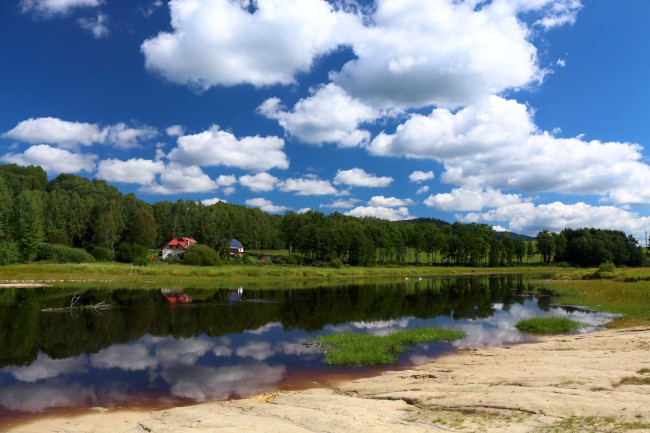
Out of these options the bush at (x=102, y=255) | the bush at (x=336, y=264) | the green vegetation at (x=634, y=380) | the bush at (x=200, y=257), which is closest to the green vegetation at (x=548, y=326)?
the green vegetation at (x=634, y=380)

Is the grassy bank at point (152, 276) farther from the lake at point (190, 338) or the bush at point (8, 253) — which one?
the lake at point (190, 338)

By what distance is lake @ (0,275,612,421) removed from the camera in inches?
773

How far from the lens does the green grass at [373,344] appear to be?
24266 mm

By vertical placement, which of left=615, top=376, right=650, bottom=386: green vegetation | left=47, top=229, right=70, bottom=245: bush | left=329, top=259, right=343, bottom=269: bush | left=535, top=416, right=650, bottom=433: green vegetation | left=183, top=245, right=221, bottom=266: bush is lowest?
left=329, top=259, right=343, bottom=269: bush

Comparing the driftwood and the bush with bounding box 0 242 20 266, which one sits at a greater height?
the bush with bounding box 0 242 20 266

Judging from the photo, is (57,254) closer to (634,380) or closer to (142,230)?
(142,230)

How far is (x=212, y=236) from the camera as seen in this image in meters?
144

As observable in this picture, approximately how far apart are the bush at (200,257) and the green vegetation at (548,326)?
77424 millimetres

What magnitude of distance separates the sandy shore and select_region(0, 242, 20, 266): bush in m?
83.1

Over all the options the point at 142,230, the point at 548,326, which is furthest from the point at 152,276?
the point at 548,326

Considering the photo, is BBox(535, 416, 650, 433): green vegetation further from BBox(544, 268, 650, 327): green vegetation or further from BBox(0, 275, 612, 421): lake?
BBox(544, 268, 650, 327): green vegetation

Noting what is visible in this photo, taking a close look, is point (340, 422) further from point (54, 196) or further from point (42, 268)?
point (54, 196)

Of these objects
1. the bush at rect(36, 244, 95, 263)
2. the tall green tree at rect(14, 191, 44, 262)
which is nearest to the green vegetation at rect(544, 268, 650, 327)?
the bush at rect(36, 244, 95, 263)

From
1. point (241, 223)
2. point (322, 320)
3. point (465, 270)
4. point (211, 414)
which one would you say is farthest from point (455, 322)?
point (241, 223)
